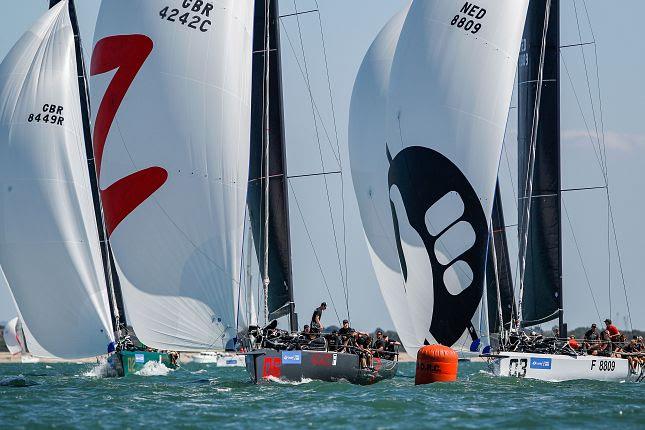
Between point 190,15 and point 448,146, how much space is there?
22.1 ft

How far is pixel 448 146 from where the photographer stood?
98.3 ft

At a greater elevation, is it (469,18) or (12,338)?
(469,18)

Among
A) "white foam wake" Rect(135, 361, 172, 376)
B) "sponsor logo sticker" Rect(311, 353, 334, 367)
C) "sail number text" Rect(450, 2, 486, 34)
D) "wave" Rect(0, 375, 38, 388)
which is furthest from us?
"white foam wake" Rect(135, 361, 172, 376)

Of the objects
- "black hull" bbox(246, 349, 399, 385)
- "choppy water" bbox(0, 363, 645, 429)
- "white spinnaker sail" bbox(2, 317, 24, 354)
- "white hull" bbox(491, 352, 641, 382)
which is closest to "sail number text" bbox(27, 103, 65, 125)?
"choppy water" bbox(0, 363, 645, 429)

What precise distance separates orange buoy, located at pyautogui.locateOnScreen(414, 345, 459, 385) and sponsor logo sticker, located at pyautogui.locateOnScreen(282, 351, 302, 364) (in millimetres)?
2764

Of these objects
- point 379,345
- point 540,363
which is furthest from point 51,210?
point 540,363

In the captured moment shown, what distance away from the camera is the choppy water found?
861 inches

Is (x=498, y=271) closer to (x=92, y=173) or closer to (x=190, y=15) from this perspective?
(x=92, y=173)

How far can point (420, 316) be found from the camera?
30500 millimetres

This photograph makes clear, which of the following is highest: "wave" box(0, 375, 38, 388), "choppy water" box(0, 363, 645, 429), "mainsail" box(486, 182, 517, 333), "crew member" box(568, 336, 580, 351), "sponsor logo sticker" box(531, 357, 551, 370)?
"mainsail" box(486, 182, 517, 333)

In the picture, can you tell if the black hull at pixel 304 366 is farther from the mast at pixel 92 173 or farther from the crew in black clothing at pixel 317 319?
the mast at pixel 92 173

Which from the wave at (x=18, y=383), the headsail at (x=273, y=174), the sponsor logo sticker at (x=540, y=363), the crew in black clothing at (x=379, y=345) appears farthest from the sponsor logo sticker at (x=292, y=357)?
the wave at (x=18, y=383)

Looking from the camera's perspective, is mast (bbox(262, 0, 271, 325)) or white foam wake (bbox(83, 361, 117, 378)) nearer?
mast (bbox(262, 0, 271, 325))

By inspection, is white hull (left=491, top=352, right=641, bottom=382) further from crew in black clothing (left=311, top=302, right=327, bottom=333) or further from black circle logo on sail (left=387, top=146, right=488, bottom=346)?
crew in black clothing (left=311, top=302, right=327, bottom=333)
